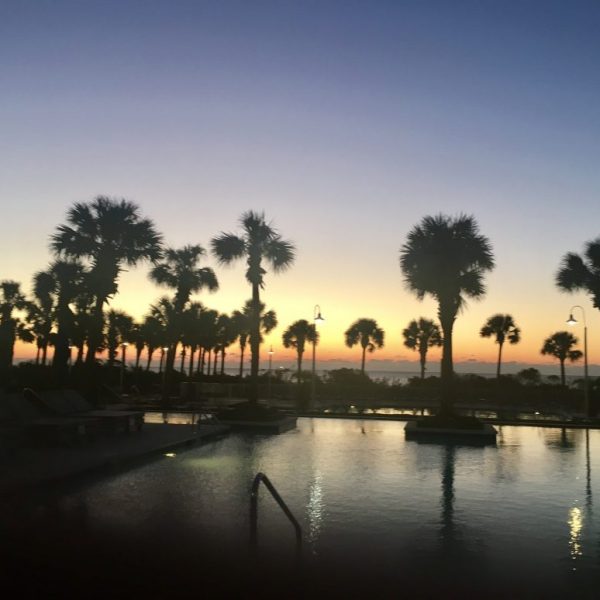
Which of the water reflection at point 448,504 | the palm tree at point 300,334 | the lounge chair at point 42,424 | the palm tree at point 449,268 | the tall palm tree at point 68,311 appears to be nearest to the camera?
the water reflection at point 448,504

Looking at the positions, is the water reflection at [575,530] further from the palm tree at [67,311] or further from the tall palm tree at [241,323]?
the tall palm tree at [241,323]

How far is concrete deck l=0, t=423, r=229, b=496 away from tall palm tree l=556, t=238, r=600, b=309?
64.8 ft

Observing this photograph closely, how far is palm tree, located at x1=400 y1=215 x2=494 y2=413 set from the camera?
2402 centimetres

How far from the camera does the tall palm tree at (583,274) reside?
29.3m

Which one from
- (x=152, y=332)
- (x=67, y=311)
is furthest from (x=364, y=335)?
(x=67, y=311)

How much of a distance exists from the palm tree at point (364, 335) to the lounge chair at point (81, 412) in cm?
4576

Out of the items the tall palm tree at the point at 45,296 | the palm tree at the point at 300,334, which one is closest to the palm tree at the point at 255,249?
the tall palm tree at the point at 45,296

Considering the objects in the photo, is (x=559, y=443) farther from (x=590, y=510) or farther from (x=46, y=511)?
(x=46, y=511)

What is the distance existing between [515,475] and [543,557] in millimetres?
6659

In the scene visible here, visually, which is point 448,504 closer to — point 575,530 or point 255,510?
point 575,530

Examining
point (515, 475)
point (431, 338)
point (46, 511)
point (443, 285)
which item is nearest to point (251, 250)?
point (443, 285)

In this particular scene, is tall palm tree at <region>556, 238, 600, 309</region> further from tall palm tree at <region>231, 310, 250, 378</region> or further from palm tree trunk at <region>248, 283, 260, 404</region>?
tall palm tree at <region>231, 310, 250, 378</region>

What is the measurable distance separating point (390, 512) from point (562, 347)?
52.2 m

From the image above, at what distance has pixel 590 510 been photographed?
1047 cm
